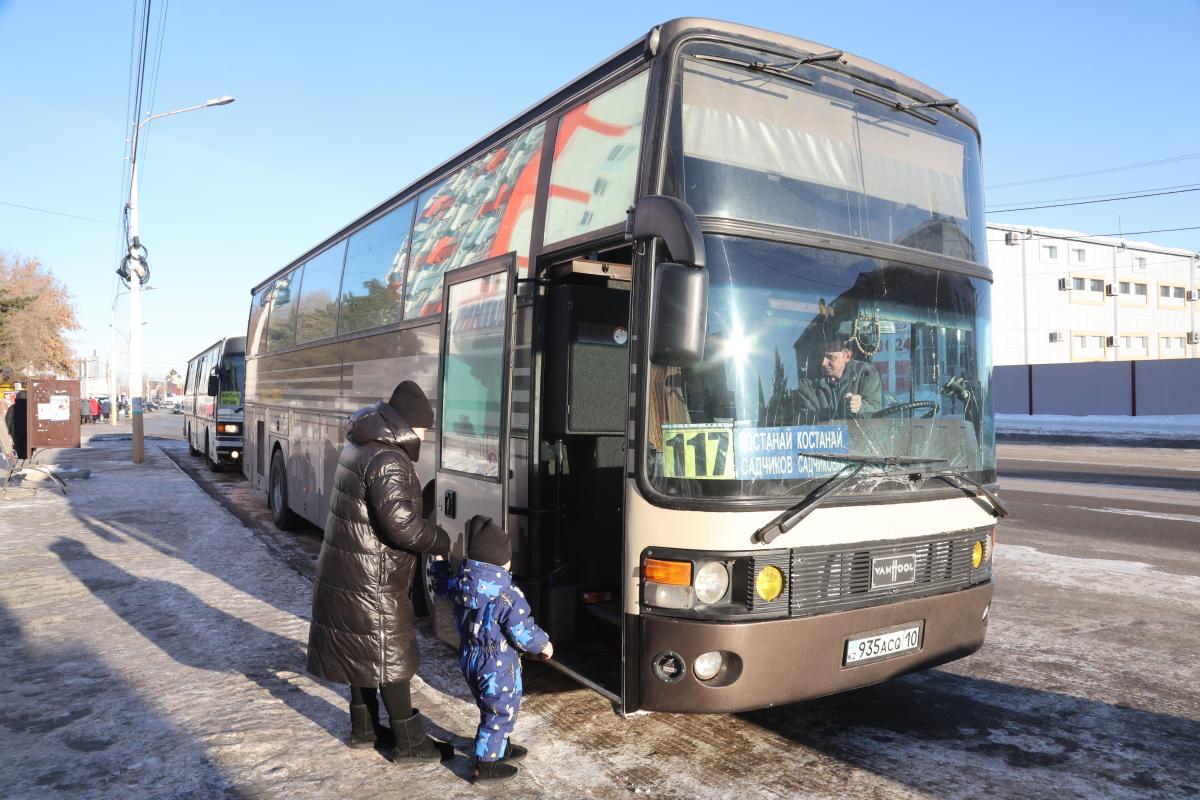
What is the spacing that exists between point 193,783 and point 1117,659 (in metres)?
5.67

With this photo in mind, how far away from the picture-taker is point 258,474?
13.8m

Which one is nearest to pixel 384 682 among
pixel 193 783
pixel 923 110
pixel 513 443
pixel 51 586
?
pixel 193 783

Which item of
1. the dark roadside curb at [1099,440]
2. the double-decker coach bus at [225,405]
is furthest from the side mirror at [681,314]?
the dark roadside curb at [1099,440]

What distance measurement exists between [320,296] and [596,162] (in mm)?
6895

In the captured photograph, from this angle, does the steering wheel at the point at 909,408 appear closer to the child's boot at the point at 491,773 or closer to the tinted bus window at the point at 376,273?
the child's boot at the point at 491,773

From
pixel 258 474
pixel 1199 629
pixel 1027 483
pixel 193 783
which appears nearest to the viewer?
pixel 193 783

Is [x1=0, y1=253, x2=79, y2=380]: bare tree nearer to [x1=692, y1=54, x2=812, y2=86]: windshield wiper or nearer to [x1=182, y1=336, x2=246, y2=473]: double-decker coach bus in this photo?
[x1=182, y1=336, x2=246, y2=473]: double-decker coach bus

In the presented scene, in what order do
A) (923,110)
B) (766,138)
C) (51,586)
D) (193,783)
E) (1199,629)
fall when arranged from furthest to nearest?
(51,586) < (1199,629) < (923,110) < (766,138) < (193,783)

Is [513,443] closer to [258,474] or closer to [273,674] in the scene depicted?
[273,674]

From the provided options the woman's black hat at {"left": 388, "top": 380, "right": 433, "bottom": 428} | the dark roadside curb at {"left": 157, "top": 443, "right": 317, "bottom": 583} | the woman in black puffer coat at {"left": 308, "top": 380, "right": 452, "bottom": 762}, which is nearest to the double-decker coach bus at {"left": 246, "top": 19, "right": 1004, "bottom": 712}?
the woman's black hat at {"left": 388, "top": 380, "right": 433, "bottom": 428}

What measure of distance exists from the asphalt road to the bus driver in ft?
5.60

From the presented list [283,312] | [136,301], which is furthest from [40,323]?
[283,312]

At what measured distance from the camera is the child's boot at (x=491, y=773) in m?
4.07

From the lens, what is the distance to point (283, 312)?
13039mm
